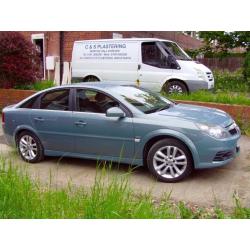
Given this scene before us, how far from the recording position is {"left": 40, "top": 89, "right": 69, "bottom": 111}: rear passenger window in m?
6.40

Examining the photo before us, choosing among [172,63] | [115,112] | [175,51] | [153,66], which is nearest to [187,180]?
[115,112]

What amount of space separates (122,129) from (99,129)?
42 centimetres

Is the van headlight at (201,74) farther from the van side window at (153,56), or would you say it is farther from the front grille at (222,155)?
the front grille at (222,155)

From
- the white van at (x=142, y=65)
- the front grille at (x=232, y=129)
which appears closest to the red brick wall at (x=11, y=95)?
the white van at (x=142, y=65)

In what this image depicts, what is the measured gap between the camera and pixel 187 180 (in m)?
5.54

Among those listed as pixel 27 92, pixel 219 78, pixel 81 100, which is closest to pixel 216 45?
pixel 219 78

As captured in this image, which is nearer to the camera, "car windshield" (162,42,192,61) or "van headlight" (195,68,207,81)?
"van headlight" (195,68,207,81)

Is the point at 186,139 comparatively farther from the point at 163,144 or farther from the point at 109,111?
the point at 109,111

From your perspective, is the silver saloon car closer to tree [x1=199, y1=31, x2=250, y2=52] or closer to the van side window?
the van side window

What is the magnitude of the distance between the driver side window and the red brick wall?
5.41 meters

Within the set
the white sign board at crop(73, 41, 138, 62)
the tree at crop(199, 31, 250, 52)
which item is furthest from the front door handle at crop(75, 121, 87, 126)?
the tree at crop(199, 31, 250, 52)

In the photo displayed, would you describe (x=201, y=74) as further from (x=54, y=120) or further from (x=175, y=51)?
(x=54, y=120)

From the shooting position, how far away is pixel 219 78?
51.4ft

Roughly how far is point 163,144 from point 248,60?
10319 millimetres
